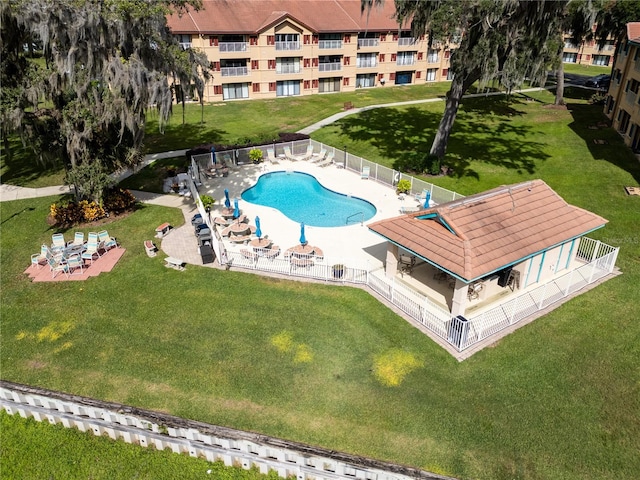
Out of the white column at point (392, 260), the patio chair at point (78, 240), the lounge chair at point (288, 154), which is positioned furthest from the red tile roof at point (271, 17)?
the white column at point (392, 260)

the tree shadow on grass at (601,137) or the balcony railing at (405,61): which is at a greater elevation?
the balcony railing at (405,61)

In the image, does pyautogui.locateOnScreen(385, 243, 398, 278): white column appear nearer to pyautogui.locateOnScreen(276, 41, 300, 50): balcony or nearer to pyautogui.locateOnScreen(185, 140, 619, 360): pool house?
pyautogui.locateOnScreen(185, 140, 619, 360): pool house

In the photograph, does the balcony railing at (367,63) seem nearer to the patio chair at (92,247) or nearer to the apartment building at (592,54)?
the apartment building at (592,54)

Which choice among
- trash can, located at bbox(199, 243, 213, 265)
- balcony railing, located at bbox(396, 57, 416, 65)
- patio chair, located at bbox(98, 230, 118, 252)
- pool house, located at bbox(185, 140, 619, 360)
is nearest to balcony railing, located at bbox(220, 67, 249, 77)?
balcony railing, located at bbox(396, 57, 416, 65)

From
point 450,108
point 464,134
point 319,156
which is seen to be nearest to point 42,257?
point 319,156

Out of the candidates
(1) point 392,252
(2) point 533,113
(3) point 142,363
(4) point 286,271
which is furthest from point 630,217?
(3) point 142,363

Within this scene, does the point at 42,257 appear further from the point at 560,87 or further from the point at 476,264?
the point at 560,87
